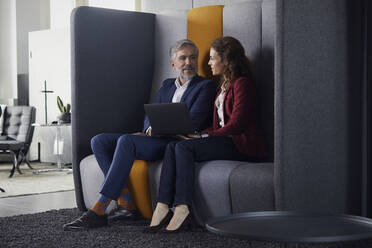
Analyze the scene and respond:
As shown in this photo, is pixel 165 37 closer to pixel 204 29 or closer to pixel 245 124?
pixel 204 29

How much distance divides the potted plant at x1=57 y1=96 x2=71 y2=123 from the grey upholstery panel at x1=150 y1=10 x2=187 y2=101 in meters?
2.88

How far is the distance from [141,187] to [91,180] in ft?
1.39

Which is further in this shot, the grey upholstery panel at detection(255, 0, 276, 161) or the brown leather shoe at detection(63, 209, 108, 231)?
the grey upholstery panel at detection(255, 0, 276, 161)


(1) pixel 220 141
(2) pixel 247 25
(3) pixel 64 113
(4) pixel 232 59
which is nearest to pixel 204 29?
(2) pixel 247 25

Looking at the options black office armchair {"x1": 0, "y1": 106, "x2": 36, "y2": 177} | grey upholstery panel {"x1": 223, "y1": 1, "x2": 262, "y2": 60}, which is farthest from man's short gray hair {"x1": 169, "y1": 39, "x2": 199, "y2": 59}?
black office armchair {"x1": 0, "y1": 106, "x2": 36, "y2": 177}

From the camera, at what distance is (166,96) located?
11.1ft

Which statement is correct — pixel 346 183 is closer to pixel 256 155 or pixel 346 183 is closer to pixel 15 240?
pixel 256 155

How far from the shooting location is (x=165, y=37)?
3639 mm

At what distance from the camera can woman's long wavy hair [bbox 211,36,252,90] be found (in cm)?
299

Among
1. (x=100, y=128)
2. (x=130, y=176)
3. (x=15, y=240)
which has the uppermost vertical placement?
(x=100, y=128)

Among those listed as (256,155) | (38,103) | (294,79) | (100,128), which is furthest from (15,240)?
(38,103)

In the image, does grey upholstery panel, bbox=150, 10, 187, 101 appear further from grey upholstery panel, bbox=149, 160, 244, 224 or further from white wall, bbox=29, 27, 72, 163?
white wall, bbox=29, 27, 72, 163

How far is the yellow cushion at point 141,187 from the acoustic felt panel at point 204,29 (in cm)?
75

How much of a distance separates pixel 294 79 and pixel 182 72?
41.0 inches
